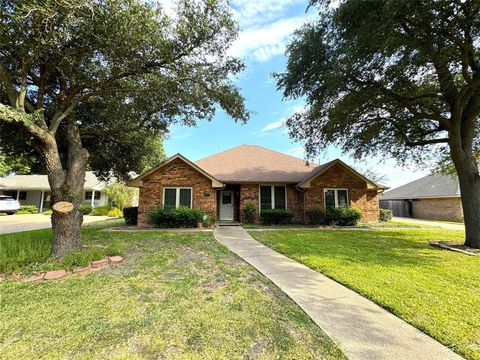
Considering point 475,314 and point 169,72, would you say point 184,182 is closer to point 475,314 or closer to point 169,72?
point 169,72

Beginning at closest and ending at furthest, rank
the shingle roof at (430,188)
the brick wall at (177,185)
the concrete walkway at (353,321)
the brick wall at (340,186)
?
the concrete walkway at (353,321) → the brick wall at (177,185) → the brick wall at (340,186) → the shingle roof at (430,188)

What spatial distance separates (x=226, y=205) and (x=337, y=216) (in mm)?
7200

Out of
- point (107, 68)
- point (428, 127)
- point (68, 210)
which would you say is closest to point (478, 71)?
point (428, 127)

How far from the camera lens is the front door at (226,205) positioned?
51.4 feet

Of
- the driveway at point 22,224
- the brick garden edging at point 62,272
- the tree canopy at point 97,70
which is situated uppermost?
the tree canopy at point 97,70

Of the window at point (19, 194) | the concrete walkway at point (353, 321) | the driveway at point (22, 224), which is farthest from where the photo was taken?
the window at point (19, 194)

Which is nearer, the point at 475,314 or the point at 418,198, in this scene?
the point at 475,314

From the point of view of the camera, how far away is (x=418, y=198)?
23141 millimetres

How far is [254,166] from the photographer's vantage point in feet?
55.0

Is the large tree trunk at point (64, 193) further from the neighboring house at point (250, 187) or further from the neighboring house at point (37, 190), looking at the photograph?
the neighboring house at point (37, 190)

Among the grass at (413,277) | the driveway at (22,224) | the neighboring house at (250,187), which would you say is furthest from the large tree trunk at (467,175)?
the driveway at (22,224)

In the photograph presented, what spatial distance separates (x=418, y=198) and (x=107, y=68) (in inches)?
1102

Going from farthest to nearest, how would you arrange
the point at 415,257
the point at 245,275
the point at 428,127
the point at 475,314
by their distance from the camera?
1. the point at 428,127
2. the point at 415,257
3. the point at 245,275
4. the point at 475,314

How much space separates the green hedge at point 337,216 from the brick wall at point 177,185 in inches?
252
